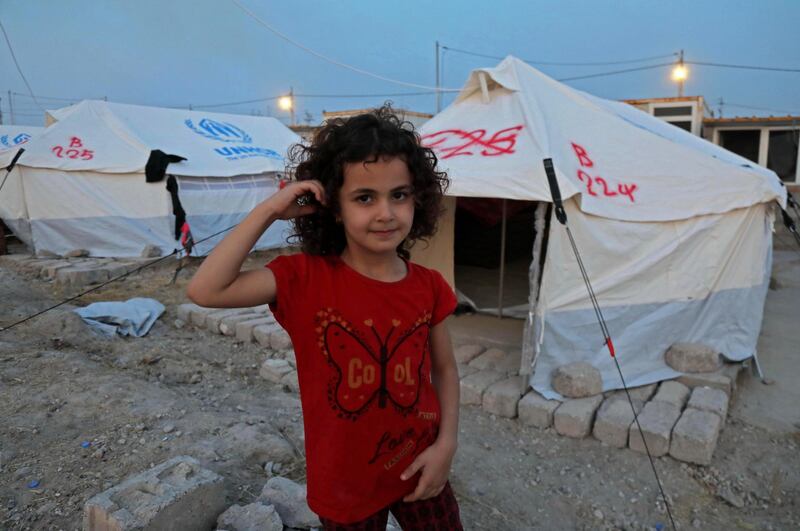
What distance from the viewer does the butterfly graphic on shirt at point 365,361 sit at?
4.36ft

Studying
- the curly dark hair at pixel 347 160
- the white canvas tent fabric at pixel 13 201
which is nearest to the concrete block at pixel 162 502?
the curly dark hair at pixel 347 160

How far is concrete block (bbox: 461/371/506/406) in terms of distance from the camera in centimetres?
389

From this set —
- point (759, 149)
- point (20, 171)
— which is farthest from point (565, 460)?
point (759, 149)

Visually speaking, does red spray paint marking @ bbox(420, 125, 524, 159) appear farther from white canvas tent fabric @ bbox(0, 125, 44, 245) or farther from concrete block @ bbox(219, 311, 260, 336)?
white canvas tent fabric @ bbox(0, 125, 44, 245)

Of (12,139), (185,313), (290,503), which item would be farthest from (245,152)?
(290,503)

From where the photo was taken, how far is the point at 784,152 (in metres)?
14.7

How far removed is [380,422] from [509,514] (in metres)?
1.78

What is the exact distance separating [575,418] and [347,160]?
282 cm

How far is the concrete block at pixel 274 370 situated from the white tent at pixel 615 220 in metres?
1.88

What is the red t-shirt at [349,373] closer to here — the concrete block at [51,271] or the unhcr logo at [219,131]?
the concrete block at [51,271]

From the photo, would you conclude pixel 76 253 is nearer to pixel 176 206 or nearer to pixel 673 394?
pixel 176 206

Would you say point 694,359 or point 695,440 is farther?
point 694,359

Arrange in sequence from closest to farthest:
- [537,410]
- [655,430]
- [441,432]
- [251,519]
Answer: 1. [441,432]
2. [251,519]
3. [655,430]
4. [537,410]

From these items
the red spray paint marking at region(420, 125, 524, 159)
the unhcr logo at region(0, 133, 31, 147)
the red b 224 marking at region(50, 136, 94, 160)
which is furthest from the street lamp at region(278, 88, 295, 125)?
the red spray paint marking at region(420, 125, 524, 159)
